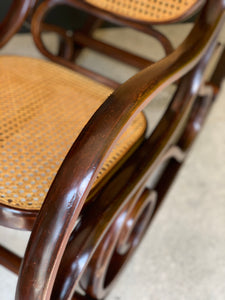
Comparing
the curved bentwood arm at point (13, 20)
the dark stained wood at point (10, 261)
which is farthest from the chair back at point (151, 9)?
the dark stained wood at point (10, 261)

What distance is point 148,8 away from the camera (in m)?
0.94

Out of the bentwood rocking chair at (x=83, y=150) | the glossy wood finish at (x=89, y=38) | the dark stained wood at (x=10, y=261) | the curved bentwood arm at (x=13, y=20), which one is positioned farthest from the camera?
the glossy wood finish at (x=89, y=38)

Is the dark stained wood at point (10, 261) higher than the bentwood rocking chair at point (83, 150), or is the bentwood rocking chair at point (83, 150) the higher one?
the bentwood rocking chair at point (83, 150)

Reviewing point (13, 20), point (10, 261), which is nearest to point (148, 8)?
point (13, 20)

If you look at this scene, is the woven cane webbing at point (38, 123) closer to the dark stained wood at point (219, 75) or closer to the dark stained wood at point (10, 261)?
the dark stained wood at point (10, 261)

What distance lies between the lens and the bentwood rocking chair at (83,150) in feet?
1.47

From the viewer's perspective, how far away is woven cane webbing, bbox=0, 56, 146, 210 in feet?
2.04

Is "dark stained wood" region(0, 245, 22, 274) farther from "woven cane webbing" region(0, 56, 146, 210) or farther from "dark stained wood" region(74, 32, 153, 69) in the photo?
"dark stained wood" region(74, 32, 153, 69)

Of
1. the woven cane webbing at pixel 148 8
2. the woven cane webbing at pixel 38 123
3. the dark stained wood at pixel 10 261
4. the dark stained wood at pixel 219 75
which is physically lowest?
the dark stained wood at pixel 10 261

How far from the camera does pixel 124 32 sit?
1721 mm

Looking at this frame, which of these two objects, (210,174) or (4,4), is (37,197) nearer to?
(210,174)

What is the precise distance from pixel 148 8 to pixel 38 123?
45 centimetres

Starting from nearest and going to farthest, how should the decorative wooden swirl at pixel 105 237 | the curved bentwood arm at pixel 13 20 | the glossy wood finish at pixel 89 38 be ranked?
1. the decorative wooden swirl at pixel 105 237
2. the curved bentwood arm at pixel 13 20
3. the glossy wood finish at pixel 89 38

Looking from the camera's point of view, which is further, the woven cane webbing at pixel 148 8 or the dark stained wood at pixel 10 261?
the woven cane webbing at pixel 148 8
